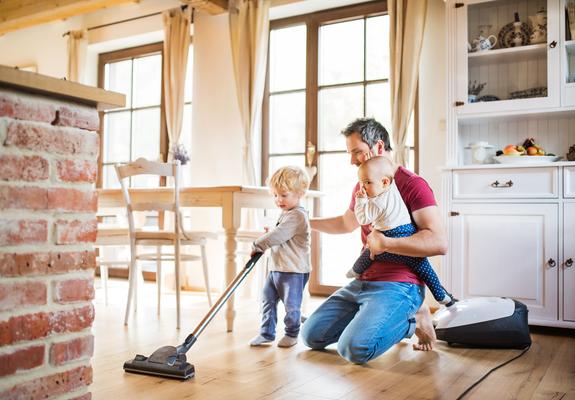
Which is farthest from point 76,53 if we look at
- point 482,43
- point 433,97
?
point 482,43

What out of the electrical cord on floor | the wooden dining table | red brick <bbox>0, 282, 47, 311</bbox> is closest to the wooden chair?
the wooden dining table

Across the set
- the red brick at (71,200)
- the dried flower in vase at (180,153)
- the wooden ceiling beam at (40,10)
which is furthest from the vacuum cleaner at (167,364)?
the wooden ceiling beam at (40,10)

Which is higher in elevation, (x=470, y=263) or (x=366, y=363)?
(x=470, y=263)

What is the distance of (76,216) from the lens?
4.09 feet

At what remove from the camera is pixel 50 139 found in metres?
1.20

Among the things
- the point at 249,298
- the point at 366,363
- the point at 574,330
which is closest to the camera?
the point at 366,363

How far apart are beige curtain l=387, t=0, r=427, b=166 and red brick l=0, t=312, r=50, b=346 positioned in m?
3.01

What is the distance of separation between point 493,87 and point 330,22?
4.76 feet

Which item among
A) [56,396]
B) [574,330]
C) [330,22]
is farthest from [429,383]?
[330,22]

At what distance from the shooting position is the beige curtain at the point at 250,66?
14.7 ft

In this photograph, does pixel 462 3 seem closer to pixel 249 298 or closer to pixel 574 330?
pixel 574 330

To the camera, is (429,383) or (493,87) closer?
(429,383)

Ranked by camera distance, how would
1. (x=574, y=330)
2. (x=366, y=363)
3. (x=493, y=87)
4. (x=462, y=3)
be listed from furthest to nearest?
1. (x=493, y=87)
2. (x=462, y=3)
3. (x=574, y=330)
4. (x=366, y=363)

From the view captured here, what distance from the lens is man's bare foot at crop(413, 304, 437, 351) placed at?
99.0 inches
